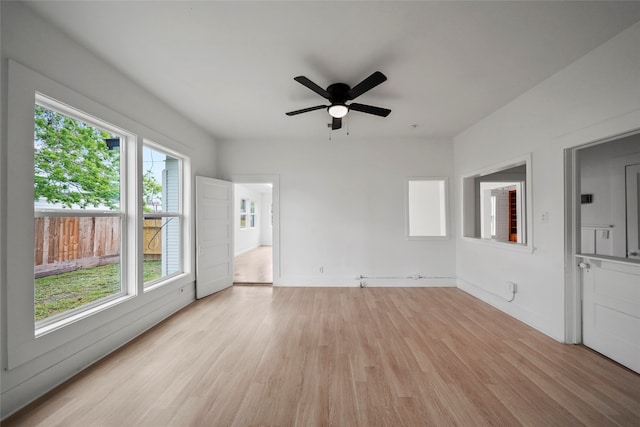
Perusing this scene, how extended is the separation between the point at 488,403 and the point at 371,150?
3.90 metres

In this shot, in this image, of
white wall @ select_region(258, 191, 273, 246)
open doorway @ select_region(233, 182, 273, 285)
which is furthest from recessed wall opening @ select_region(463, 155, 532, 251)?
white wall @ select_region(258, 191, 273, 246)

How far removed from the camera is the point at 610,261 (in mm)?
2197

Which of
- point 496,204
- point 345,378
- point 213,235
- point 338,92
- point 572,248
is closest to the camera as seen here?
point 345,378

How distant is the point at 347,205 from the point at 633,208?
156 inches

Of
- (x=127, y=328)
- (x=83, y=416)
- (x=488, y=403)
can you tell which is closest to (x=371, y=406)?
(x=488, y=403)

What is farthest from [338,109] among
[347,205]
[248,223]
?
[248,223]

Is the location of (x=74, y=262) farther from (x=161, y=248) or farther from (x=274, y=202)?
(x=274, y=202)

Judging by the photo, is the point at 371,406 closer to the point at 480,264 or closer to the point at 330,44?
the point at 330,44

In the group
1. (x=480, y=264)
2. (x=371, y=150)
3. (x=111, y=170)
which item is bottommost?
(x=480, y=264)

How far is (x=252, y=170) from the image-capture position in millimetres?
4695

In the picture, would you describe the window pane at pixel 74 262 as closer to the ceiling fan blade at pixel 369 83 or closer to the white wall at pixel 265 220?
the ceiling fan blade at pixel 369 83

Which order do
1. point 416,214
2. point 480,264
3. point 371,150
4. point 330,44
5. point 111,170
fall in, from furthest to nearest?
point 416,214 < point 371,150 < point 480,264 < point 111,170 < point 330,44

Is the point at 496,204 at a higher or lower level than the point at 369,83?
lower

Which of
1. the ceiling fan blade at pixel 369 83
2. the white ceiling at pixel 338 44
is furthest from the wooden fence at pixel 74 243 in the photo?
the ceiling fan blade at pixel 369 83
